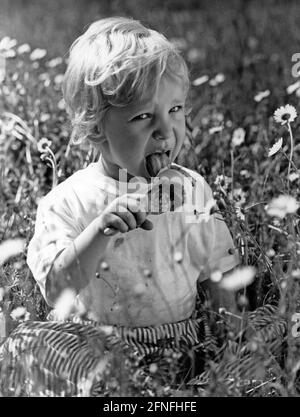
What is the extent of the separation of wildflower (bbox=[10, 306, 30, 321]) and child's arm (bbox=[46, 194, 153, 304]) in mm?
70

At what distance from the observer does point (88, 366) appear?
5.61 feet

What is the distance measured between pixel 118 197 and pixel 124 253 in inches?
5.5

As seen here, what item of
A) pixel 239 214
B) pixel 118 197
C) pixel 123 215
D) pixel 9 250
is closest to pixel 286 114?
pixel 239 214

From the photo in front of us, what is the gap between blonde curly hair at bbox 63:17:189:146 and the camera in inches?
74.7

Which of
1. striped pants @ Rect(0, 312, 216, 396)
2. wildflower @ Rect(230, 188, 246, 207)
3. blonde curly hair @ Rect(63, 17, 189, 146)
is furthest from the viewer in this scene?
wildflower @ Rect(230, 188, 246, 207)

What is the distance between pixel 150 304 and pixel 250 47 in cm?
263

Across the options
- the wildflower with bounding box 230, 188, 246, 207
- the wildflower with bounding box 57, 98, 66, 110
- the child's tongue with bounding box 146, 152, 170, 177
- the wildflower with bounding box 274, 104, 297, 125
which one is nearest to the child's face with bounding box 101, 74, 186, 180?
the child's tongue with bounding box 146, 152, 170, 177

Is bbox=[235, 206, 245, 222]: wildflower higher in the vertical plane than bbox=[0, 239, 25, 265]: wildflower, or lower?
lower

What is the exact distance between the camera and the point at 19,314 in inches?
70.5

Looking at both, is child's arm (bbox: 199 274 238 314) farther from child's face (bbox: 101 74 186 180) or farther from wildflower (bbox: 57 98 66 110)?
wildflower (bbox: 57 98 66 110)

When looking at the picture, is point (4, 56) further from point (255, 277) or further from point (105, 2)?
point (105, 2)

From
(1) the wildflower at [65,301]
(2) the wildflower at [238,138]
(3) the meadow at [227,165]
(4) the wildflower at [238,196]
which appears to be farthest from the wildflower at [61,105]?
(1) the wildflower at [65,301]

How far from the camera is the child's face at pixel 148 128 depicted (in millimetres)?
1902
